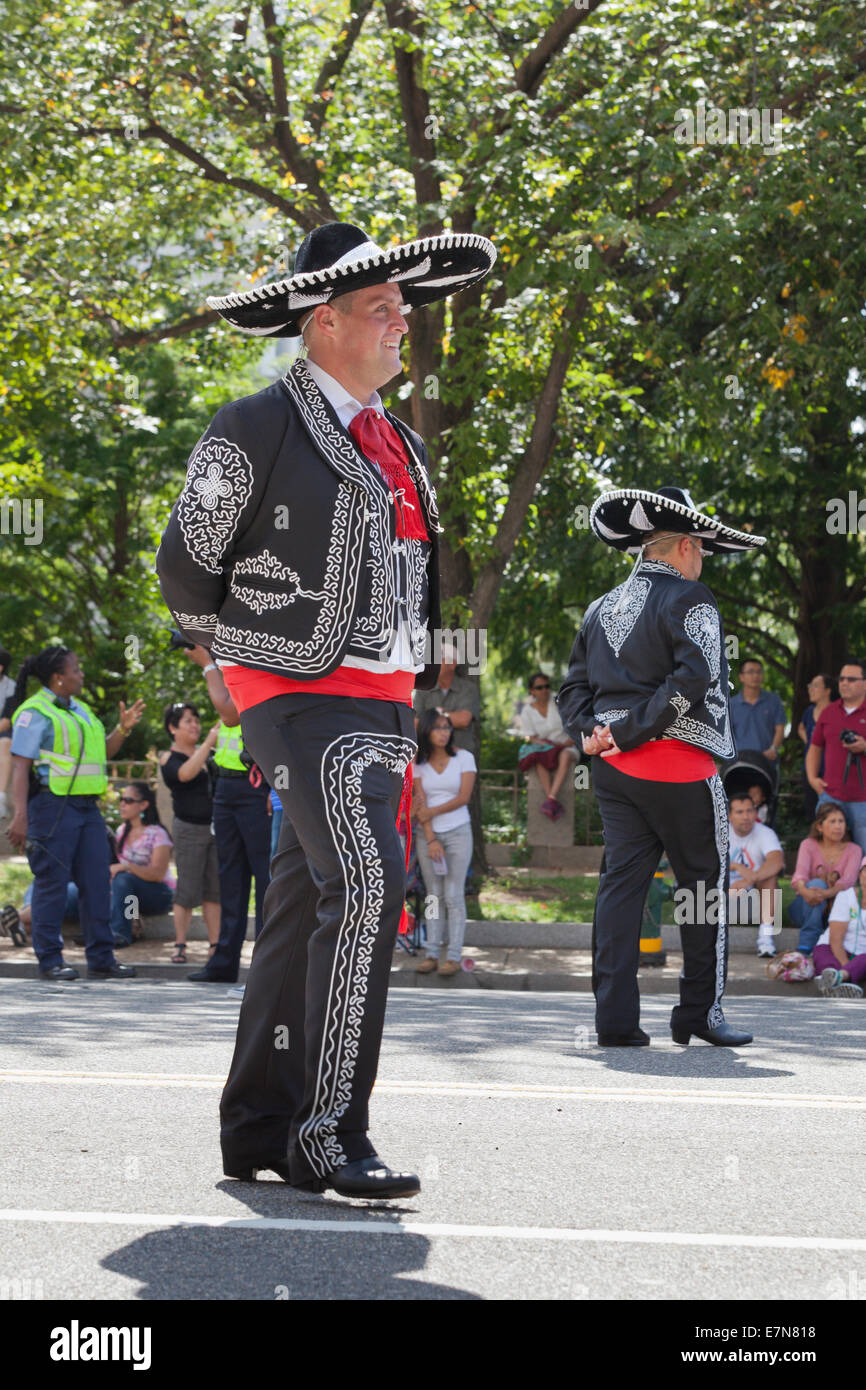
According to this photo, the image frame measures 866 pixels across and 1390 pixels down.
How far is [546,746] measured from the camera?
17.8 metres

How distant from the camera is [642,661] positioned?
274 inches

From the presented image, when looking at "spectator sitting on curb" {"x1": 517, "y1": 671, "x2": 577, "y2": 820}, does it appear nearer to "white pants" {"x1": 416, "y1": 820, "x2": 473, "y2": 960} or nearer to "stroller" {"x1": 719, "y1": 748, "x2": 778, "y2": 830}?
"stroller" {"x1": 719, "y1": 748, "x2": 778, "y2": 830}

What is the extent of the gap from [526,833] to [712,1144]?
43.2 feet

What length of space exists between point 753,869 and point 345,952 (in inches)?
355

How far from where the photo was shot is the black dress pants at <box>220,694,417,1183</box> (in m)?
3.91

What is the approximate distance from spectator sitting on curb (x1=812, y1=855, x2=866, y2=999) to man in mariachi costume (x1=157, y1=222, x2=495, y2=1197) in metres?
7.09

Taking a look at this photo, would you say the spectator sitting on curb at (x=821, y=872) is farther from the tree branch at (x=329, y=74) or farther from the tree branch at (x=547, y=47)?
the tree branch at (x=329, y=74)

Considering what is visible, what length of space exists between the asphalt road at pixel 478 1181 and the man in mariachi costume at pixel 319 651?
257 millimetres

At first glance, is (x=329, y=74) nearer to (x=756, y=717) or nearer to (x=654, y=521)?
(x=756, y=717)

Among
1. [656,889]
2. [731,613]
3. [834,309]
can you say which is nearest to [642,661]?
[656,889]

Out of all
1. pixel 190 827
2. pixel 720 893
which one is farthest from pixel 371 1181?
pixel 190 827

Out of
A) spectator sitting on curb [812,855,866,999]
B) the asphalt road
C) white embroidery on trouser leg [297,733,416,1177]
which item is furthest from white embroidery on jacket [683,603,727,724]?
spectator sitting on curb [812,855,866,999]

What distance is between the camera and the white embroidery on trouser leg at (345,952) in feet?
12.8
